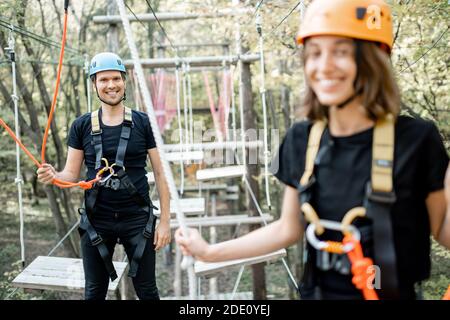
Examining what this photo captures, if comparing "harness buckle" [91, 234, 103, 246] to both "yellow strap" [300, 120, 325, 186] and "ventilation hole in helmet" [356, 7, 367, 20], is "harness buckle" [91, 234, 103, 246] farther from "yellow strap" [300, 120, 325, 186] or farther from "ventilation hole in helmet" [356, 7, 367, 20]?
"ventilation hole in helmet" [356, 7, 367, 20]

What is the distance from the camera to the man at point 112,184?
235cm

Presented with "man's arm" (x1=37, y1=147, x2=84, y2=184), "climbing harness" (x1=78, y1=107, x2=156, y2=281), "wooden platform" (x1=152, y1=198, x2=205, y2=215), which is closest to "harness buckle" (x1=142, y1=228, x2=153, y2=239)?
"climbing harness" (x1=78, y1=107, x2=156, y2=281)

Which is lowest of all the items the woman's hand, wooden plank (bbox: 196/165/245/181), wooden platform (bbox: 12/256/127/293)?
wooden platform (bbox: 12/256/127/293)

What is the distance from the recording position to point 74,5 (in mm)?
8383

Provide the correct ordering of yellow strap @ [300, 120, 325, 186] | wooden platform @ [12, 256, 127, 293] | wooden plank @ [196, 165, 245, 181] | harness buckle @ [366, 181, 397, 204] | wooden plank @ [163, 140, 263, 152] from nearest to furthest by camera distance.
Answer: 1. harness buckle @ [366, 181, 397, 204]
2. yellow strap @ [300, 120, 325, 186]
3. wooden platform @ [12, 256, 127, 293]
4. wooden plank @ [196, 165, 245, 181]
5. wooden plank @ [163, 140, 263, 152]

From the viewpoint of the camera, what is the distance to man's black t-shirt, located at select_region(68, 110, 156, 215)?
2.36m

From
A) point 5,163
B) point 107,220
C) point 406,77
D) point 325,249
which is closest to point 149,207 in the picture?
point 107,220

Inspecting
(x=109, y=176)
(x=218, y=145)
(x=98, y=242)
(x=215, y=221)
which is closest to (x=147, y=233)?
(x=98, y=242)

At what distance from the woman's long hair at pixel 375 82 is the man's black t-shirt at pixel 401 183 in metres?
0.05

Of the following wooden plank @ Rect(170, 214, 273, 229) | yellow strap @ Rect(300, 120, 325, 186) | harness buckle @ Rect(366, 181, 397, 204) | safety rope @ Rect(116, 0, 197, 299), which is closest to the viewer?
harness buckle @ Rect(366, 181, 397, 204)

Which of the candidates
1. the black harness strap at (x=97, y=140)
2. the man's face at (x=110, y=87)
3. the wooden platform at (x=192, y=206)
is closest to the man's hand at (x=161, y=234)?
→ the black harness strap at (x=97, y=140)

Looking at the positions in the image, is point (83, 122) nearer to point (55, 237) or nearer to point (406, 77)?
point (406, 77)

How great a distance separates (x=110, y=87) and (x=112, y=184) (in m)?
0.47

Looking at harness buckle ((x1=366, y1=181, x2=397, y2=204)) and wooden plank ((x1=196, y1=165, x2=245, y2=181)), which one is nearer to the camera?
harness buckle ((x1=366, y1=181, x2=397, y2=204))
